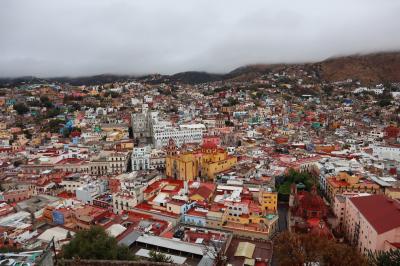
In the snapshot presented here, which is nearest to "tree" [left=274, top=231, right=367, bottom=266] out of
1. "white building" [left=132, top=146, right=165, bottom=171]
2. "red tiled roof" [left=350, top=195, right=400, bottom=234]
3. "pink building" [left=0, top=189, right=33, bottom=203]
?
"red tiled roof" [left=350, top=195, right=400, bottom=234]

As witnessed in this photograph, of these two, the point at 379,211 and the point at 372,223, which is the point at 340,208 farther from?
the point at 372,223

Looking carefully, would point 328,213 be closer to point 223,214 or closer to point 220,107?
point 223,214

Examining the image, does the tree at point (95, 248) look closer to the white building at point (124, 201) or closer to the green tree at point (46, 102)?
the white building at point (124, 201)

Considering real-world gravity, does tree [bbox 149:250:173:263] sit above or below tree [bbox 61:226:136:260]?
below

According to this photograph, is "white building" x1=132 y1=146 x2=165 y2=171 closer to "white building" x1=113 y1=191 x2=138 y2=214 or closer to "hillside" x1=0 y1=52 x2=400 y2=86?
"white building" x1=113 y1=191 x2=138 y2=214

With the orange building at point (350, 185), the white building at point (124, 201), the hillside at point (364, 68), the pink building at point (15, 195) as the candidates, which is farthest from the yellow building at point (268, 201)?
the hillside at point (364, 68)

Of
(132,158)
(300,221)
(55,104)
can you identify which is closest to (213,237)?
(300,221)
